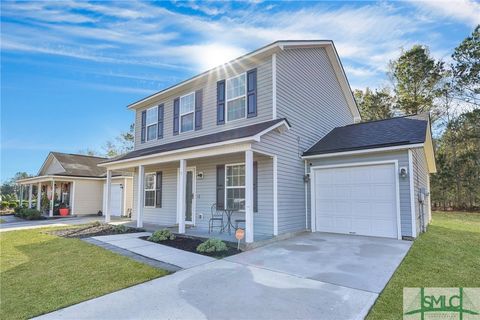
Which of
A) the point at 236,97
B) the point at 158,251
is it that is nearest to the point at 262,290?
the point at 158,251

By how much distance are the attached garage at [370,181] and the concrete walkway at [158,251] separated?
4.97 metres

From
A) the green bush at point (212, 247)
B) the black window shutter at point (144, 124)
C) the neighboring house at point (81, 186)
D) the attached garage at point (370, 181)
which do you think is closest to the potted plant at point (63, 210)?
the neighboring house at point (81, 186)

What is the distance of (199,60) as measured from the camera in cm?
1121

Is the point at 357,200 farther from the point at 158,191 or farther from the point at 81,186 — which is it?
the point at 81,186

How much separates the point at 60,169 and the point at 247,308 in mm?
20404

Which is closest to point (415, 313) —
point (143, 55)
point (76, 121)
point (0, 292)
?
point (0, 292)

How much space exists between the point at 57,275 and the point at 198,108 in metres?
7.26

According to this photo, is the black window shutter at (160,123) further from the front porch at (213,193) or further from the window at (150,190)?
the window at (150,190)

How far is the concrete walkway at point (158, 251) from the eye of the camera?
5.73m

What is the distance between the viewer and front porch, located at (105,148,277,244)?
7988mm

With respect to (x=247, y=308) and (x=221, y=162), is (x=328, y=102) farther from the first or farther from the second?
(x=247, y=308)

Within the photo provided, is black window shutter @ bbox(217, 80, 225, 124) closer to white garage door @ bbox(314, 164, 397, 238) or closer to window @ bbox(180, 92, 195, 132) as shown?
window @ bbox(180, 92, 195, 132)

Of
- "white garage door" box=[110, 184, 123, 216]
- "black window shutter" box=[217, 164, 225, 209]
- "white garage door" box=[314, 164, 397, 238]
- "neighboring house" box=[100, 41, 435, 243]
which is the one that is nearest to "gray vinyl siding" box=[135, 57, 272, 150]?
"neighboring house" box=[100, 41, 435, 243]

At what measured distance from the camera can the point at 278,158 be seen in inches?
327
